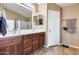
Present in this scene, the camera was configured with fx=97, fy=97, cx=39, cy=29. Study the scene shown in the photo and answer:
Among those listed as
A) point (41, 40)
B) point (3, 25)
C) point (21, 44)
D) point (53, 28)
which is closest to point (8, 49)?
point (21, 44)

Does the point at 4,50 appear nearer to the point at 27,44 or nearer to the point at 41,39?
the point at 27,44

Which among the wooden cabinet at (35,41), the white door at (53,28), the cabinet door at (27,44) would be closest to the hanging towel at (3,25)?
the cabinet door at (27,44)

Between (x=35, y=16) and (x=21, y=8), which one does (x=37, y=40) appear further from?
(x=21, y=8)

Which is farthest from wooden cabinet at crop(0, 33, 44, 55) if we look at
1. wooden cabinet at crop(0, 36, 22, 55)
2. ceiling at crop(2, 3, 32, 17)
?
ceiling at crop(2, 3, 32, 17)

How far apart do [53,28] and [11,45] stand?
749 mm

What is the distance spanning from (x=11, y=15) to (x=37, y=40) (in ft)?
2.02

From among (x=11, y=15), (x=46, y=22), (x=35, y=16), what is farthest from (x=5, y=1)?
(x=46, y=22)

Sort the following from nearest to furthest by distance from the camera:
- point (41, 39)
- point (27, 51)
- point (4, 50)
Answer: point (4, 50) → point (27, 51) → point (41, 39)

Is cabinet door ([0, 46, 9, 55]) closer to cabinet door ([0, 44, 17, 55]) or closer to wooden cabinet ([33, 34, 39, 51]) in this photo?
cabinet door ([0, 44, 17, 55])

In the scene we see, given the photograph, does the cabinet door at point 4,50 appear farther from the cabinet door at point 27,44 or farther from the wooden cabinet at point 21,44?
the cabinet door at point 27,44

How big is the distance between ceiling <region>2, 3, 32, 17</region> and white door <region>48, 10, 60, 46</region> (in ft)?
1.22

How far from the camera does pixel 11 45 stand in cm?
152

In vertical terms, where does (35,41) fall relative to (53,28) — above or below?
below

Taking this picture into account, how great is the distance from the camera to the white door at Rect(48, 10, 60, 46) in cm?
166
